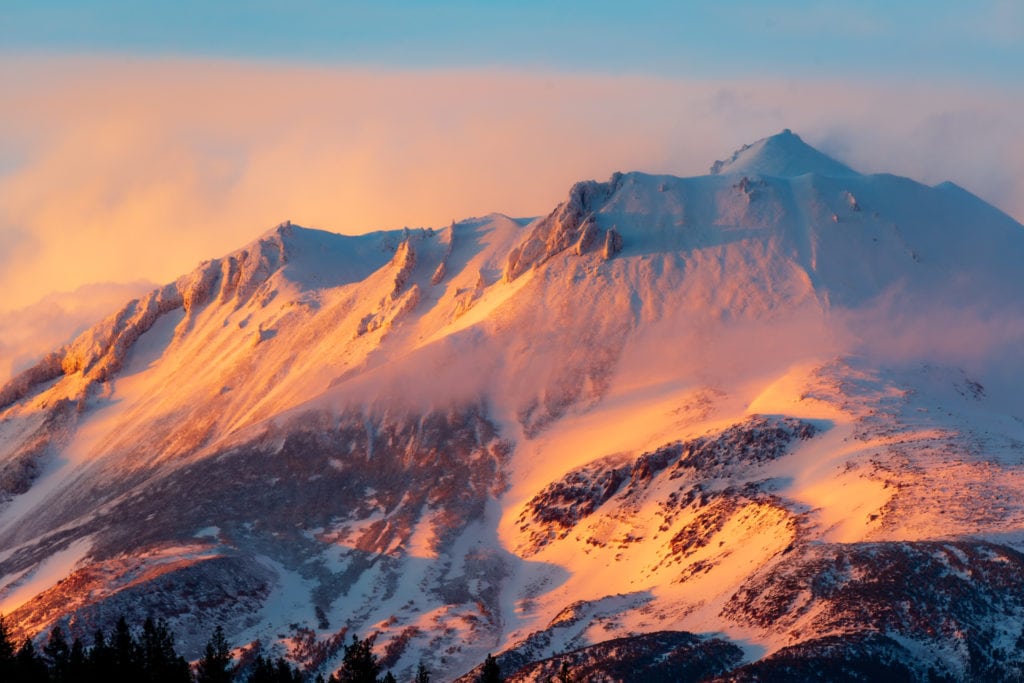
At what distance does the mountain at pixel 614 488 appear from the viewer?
10606 centimetres

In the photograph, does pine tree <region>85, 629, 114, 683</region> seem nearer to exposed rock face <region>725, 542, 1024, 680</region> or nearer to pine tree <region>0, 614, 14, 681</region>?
pine tree <region>0, 614, 14, 681</region>

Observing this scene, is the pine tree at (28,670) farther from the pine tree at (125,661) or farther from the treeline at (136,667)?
the pine tree at (125,661)

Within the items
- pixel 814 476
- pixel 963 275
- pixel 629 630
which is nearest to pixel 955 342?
pixel 963 275

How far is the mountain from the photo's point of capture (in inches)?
4176

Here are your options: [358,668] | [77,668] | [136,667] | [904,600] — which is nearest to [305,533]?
[136,667]

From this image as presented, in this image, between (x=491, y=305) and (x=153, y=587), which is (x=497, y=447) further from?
(x=153, y=587)

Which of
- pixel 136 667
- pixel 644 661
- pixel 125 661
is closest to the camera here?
pixel 125 661

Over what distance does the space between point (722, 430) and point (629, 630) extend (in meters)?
40.4

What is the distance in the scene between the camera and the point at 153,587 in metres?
133

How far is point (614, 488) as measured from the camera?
145125 millimetres

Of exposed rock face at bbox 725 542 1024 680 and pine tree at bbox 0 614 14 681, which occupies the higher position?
pine tree at bbox 0 614 14 681

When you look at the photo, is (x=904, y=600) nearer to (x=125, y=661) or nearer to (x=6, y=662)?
(x=125, y=661)

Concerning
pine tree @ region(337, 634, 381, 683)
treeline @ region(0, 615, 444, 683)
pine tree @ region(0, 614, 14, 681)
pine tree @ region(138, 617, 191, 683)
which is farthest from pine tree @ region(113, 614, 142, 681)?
pine tree @ region(337, 634, 381, 683)

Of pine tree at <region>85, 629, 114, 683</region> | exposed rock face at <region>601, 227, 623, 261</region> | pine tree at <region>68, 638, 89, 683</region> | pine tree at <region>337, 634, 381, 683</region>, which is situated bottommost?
pine tree at <region>337, 634, 381, 683</region>
